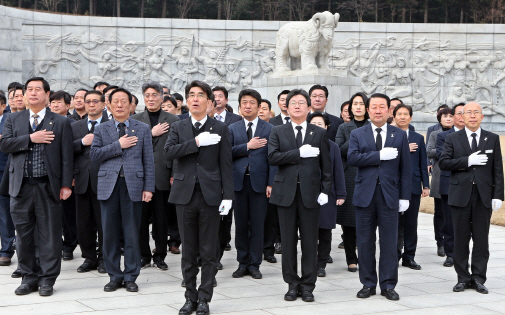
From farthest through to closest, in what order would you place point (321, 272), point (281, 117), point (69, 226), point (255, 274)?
point (281, 117) < point (69, 226) < point (321, 272) < point (255, 274)

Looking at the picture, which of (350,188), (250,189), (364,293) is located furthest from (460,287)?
(250,189)

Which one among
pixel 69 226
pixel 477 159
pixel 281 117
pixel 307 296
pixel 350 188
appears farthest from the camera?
pixel 281 117

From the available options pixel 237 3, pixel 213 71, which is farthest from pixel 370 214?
pixel 237 3

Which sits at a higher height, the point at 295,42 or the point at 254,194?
the point at 295,42

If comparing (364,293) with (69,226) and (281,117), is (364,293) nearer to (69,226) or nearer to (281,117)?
(281,117)

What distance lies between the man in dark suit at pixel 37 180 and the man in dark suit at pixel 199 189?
41.2 inches

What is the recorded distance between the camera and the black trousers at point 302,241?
14.5 ft

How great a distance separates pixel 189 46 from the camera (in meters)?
20.0

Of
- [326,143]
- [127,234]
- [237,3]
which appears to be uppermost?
[237,3]

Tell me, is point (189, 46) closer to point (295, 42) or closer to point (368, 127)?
point (295, 42)

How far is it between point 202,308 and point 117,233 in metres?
1.20

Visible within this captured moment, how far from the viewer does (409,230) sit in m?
5.85

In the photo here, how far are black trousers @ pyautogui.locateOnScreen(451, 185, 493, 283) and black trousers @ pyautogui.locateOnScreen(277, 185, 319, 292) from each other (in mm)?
1297

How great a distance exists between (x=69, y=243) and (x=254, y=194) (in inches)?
82.0
